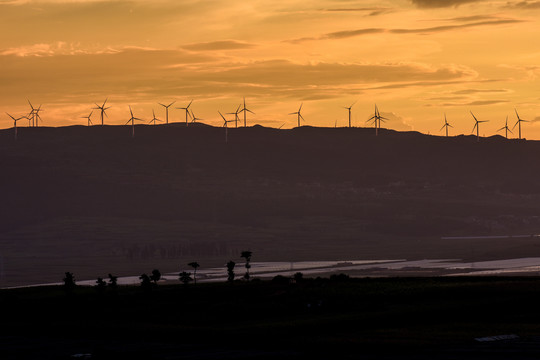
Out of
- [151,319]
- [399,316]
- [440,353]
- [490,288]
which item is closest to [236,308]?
[151,319]

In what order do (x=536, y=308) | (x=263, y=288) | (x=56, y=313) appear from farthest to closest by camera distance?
1. (x=263, y=288)
2. (x=56, y=313)
3. (x=536, y=308)

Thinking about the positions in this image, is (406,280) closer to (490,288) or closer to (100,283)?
(490,288)

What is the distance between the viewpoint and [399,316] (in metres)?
121

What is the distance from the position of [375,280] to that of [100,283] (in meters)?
41.9

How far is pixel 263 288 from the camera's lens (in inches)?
5989

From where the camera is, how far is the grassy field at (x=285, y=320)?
97188 mm

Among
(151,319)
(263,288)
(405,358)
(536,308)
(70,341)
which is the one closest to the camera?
(405,358)

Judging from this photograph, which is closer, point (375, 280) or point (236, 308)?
point (236, 308)

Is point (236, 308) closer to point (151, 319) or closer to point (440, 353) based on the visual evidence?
point (151, 319)

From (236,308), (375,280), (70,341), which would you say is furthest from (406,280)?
(70,341)

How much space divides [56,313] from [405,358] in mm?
66595

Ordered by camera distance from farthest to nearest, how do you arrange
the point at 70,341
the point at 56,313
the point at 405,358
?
the point at 56,313
the point at 70,341
the point at 405,358

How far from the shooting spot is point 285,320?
124938 millimetres

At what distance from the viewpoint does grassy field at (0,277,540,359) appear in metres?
97.2
